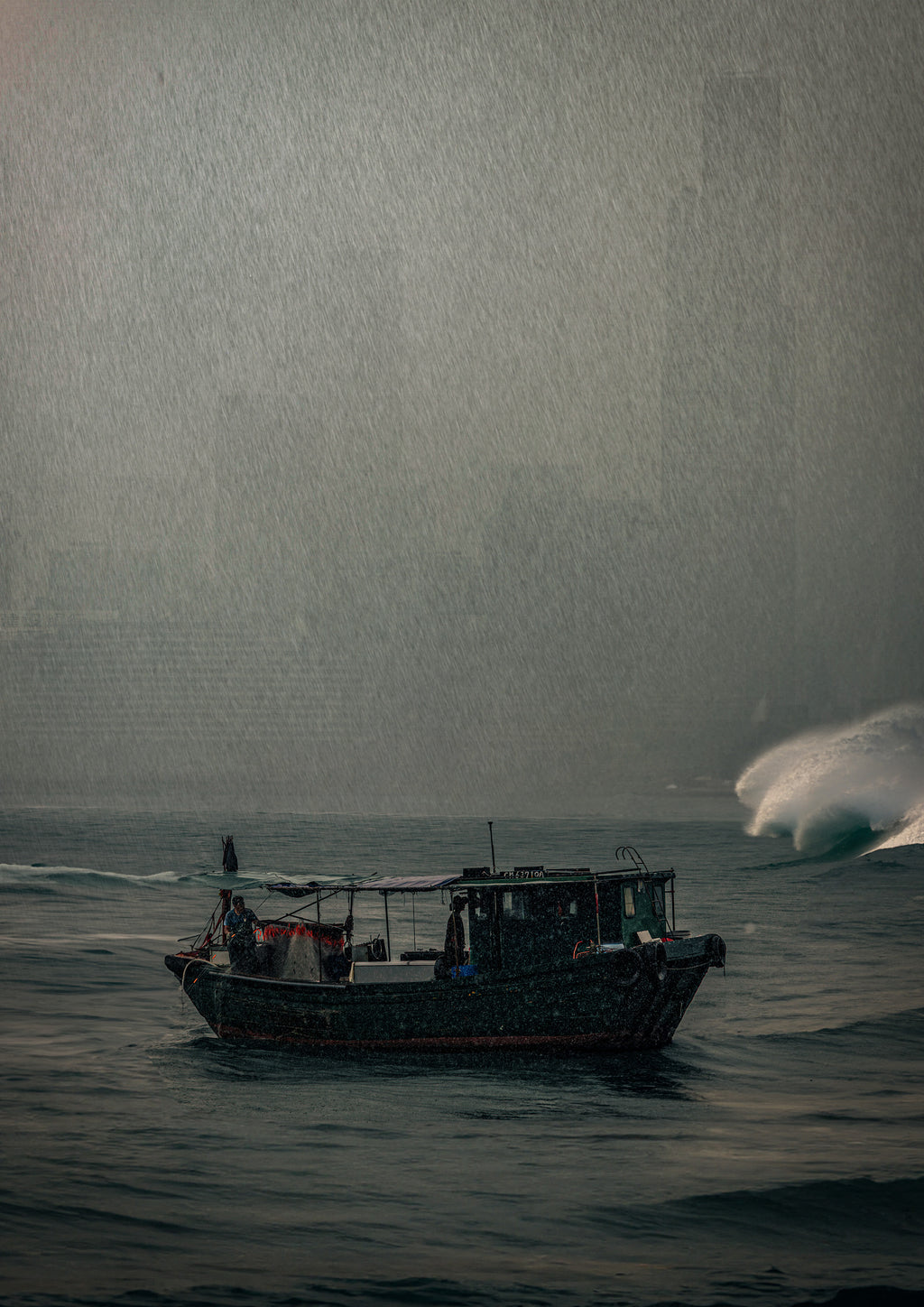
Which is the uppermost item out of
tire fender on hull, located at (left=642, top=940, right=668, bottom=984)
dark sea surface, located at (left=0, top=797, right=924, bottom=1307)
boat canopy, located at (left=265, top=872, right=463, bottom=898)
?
boat canopy, located at (left=265, top=872, right=463, bottom=898)

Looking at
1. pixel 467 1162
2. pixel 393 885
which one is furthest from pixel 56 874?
pixel 467 1162

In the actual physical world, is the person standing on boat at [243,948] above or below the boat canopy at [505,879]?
below

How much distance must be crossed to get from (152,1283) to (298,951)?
11621 millimetres

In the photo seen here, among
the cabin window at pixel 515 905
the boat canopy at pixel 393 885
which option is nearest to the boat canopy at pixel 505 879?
the boat canopy at pixel 393 885

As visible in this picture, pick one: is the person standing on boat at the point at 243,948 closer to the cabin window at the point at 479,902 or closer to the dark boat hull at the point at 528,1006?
the dark boat hull at the point at 528,1006

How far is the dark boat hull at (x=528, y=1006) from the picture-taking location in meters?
19.6

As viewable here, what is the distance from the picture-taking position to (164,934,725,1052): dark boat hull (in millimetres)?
19625

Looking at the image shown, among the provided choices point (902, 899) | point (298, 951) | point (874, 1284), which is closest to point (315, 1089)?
point (298, 951)

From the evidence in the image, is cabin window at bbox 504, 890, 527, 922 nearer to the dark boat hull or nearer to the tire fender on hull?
the dark boat hull

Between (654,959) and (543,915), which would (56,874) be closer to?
(543,915)

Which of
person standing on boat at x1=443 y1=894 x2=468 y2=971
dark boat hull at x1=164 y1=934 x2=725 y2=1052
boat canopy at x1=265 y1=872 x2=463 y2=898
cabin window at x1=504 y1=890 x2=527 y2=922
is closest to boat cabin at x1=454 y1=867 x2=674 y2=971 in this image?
cabin window at x1=504 y1=890 x2=527 y2=922

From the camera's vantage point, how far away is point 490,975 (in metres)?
20.0

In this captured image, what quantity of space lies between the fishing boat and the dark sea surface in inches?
23.4

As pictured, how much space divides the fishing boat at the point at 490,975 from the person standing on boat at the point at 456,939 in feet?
0.09
